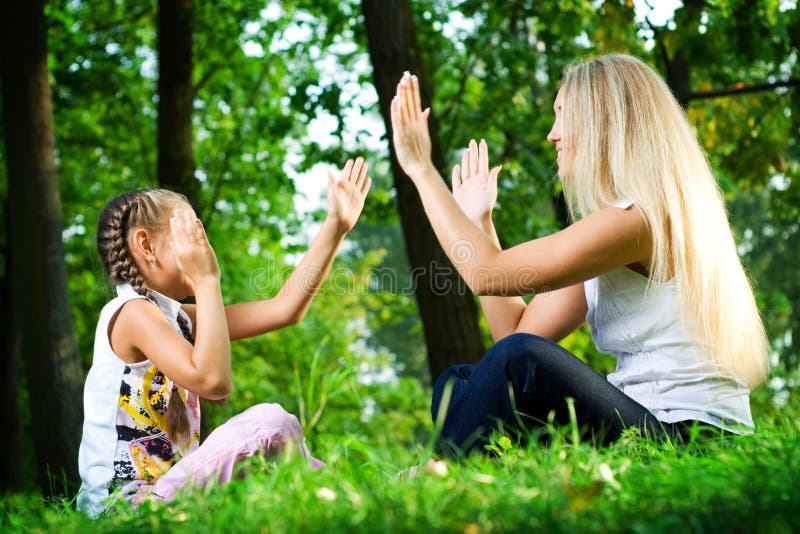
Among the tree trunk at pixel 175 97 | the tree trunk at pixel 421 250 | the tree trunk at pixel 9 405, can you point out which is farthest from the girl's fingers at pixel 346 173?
the tree trunk at pixel 9 405

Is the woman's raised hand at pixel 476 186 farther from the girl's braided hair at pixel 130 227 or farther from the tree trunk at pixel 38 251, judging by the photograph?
the tree trunk at pixel 38 251

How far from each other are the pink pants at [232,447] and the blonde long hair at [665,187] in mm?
1285

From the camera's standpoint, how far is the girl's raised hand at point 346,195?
3326mm

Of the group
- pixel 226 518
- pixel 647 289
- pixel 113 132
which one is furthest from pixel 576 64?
pixel 113 132

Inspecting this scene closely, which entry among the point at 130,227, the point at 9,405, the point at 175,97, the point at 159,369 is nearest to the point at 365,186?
the point at 130,227

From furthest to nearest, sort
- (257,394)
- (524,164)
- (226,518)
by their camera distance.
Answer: (257,394) < (524,164) < (226,518)

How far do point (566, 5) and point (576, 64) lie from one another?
5.36 m

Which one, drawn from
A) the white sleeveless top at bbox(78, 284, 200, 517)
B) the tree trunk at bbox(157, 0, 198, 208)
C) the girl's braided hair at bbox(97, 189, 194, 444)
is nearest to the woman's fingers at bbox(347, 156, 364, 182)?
the girl's braided hair at bbox(97, 189, 194, 444)

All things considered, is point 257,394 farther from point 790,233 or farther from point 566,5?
point 790,233

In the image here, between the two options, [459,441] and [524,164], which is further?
[524,164]

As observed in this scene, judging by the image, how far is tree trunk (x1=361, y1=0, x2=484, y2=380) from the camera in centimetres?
555

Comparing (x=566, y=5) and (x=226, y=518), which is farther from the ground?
(x=566, y=5)

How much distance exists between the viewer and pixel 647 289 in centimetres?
279

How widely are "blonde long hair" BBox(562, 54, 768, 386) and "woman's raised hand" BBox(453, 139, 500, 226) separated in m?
0.36
